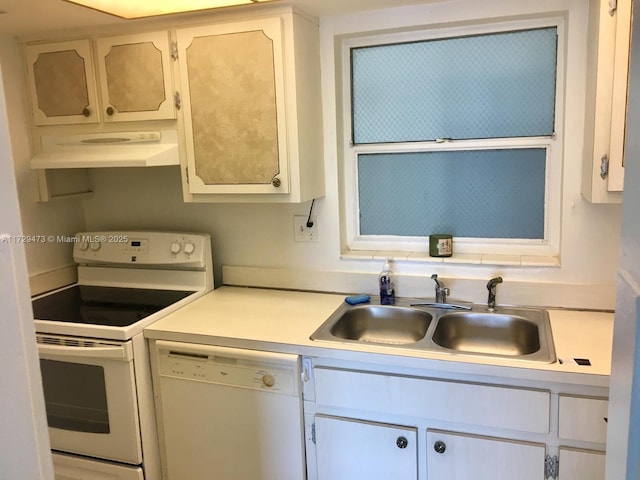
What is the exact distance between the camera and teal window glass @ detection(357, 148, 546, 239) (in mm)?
2195

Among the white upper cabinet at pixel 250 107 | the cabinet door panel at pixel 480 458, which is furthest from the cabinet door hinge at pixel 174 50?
the cabinet door panel at pixel 480 458

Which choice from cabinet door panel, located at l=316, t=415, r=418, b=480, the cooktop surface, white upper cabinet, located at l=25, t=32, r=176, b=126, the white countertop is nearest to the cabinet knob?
cabinet door panel, located at l=316, t=415, r=418, b=480

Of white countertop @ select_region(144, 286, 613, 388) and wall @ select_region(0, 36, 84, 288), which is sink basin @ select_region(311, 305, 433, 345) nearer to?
white countertop @ select_region(144, 286, 613, 388)

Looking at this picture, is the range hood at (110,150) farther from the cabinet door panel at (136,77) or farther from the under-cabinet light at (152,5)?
the under-cabinet light at (152,5)

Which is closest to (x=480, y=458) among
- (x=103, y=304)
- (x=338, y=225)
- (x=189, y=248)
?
(x=338, y=225)

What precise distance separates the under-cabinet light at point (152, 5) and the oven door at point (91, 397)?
120 cm

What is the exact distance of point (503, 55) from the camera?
213 centimetres

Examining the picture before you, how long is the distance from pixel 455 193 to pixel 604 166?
2.21 ft

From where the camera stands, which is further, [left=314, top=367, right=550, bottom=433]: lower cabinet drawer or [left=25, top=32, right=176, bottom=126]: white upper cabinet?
[left=25, top=32, right=176, bottom=126]: white upper cabinet

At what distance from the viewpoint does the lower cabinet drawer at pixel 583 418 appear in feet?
5.14

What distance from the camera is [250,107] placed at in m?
2.09

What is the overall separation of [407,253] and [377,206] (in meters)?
0.25

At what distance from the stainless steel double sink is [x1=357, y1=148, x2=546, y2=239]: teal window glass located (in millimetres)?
337

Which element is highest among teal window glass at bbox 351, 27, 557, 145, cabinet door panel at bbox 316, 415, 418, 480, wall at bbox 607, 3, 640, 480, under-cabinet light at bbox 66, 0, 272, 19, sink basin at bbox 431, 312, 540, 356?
under-cabinet light at bbox 66, 0, 272, 19
